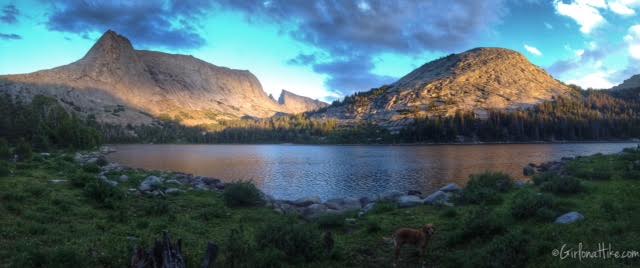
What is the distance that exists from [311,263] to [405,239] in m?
3.45

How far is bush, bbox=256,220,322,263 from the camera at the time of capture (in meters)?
12.1

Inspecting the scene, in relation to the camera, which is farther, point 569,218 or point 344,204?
point 344,204

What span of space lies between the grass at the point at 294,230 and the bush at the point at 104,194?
64 mm

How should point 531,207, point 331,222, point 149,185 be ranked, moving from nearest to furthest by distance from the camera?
point 531,207, point 331,222, point 149,185

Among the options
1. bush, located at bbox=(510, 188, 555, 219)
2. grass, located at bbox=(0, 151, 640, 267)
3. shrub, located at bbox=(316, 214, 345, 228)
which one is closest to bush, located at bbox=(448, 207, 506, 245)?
grass, located at bbox=(0, 151, 640, 267)

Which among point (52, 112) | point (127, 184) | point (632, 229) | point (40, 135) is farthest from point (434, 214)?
point (52, 112)

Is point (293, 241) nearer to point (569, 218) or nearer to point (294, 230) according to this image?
point (294, 230)

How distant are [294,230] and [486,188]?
1739cm

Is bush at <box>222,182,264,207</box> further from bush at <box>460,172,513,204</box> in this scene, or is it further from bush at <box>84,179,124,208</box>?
bush at <box>460,172,513,204</box>

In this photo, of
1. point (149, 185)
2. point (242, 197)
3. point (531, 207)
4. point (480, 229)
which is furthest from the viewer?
point (149, 185)

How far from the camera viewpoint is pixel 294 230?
12.8 meters

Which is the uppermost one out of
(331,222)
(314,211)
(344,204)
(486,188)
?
(486,188)

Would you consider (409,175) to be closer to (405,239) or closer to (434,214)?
(434,214)

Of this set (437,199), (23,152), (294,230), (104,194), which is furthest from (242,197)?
(23,152)
